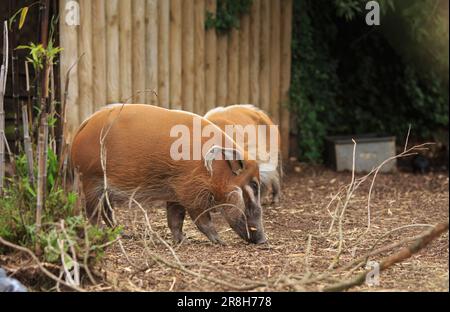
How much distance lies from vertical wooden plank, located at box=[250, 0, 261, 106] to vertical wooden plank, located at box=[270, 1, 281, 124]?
24cm

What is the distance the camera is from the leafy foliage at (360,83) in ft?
33.8


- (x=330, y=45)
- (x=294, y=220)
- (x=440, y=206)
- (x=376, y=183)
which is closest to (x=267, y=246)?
(x=294, y=220)

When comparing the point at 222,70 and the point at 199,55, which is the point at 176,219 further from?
the point at 222,70

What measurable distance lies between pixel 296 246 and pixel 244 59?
4.39 metres

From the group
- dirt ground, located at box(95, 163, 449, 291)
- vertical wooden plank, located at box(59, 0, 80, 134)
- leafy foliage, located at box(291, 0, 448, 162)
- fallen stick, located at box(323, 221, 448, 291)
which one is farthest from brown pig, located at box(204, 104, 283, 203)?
fallen stick, located at box(323, 221, 448, 291)

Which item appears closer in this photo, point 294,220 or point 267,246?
point 267,246

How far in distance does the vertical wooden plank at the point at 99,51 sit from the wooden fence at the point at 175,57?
0.01 metres

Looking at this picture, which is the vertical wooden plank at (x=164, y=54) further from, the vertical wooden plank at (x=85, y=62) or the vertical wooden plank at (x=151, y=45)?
the vertical wooden plank at (x=85, y=62)

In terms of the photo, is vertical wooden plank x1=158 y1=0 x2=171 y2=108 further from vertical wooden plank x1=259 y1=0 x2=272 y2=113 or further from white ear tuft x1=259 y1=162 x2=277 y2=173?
white ear tuft x1=259 y1=162 x2=277 y2=173

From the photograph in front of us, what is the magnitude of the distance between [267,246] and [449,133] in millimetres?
6733

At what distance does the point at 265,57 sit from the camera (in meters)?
9.62

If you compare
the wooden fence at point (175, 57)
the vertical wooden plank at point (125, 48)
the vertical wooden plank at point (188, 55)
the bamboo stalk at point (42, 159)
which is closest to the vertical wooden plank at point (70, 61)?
the wooden fence at point (175, 57)

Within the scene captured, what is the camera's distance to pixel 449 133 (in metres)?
11.4

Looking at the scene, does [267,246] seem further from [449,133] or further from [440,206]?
[449,133]
